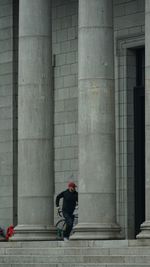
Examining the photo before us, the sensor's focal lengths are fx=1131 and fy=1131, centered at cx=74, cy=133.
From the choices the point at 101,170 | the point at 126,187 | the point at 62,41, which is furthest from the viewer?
the point at 62,41

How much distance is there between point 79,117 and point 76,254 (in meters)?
5.67

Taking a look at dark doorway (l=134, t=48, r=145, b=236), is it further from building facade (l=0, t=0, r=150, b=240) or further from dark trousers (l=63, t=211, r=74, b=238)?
dark trousers (l=63, t=211, r=74, b=238)

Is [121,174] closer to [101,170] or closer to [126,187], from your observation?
[126,187]

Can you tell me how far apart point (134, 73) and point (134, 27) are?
88.7 inches

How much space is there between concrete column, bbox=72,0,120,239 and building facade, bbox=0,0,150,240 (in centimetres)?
4

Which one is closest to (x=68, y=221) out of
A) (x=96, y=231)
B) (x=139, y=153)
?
(x=139, y=153)

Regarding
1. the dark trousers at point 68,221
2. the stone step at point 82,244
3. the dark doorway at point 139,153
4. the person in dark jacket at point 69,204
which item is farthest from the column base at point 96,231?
the dark doorway at point 139,153

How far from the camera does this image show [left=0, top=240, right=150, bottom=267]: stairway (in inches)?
1676

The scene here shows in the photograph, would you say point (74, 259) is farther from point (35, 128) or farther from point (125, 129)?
point (125, 129)

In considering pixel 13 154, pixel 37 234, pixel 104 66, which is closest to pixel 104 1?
pixel 104 66

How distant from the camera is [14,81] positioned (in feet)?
194

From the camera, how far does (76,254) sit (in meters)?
45.1

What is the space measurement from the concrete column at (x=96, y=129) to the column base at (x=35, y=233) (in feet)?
8.88

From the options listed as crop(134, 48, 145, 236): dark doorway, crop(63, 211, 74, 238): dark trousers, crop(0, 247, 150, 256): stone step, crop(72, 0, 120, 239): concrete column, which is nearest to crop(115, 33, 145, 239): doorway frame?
crop(134, 48, 145, 236): dark doorway
